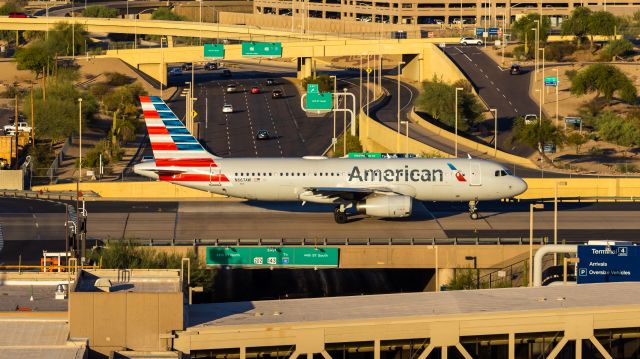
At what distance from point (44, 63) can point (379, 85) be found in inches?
1677

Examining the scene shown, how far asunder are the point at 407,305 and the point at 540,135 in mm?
71080

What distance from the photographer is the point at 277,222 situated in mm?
82875

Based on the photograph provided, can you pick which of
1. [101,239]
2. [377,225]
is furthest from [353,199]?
[101,239]

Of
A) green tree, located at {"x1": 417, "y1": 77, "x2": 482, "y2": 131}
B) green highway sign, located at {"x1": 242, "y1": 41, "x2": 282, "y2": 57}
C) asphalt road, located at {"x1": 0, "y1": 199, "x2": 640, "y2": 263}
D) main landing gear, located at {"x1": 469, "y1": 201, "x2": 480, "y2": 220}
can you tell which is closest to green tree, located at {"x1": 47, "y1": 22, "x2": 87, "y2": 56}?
green highway sign, located at {"x1": 242, "y1": 41, "x2": 282, "y2": 57}

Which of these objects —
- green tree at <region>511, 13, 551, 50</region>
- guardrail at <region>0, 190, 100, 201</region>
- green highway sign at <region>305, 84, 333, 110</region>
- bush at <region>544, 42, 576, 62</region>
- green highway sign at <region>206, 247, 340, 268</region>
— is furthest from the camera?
green tree at <region>511, 13, 551, 50</region>

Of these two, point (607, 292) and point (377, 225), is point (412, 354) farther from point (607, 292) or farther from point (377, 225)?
point (377, 225)

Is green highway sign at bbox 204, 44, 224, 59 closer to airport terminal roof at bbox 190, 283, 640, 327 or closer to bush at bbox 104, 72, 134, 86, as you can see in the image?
bush at bbox 104, 72, 134, 86

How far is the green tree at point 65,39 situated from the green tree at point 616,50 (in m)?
65.7

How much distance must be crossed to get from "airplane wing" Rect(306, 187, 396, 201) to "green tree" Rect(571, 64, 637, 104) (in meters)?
66.2

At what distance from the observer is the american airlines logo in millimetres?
81562

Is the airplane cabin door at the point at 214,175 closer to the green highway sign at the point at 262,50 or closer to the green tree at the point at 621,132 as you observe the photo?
the green tree at the point at 621,132

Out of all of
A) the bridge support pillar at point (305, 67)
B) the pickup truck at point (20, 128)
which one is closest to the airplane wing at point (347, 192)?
the pickup truck at point (20, 128)

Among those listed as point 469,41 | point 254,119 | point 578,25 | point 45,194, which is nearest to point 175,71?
point 469,41

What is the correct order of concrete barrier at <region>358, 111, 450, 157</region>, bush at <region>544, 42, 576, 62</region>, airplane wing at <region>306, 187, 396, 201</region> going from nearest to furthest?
airplane wing at <region>306, 187, 396, 201</region> → concrete barrier at <region>358, 111, 450, 157</region> → bush at <region>544, 42, 576, 62</region>
